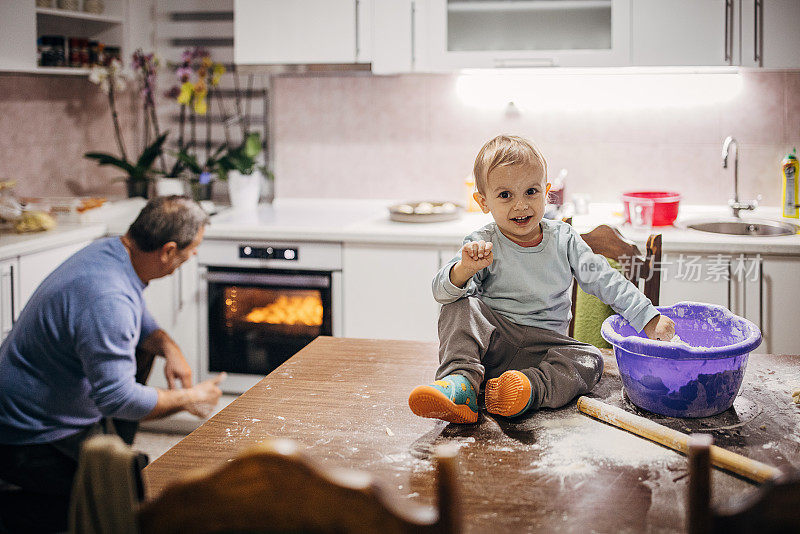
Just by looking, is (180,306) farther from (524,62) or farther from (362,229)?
(524,62)

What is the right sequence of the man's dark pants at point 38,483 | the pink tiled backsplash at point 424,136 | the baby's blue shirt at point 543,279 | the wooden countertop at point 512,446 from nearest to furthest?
the wooden countertop at point 512,446 < the baby's blue shirt at point 543,279 < the man's dark pants at point 38,483 < the pink tiled backsplash at point 424,136

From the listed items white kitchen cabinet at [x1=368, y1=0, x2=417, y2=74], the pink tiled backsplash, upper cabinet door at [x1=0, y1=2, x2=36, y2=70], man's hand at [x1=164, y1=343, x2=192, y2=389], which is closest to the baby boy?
man's hand at [x1=164, y1=343, x2=192, y2=389]

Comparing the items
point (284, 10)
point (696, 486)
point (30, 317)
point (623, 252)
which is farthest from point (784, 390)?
point (284, 10)

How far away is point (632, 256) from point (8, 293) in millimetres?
2145

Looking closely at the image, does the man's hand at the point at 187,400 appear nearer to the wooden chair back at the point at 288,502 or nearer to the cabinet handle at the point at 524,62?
the wooden chair back at the point at 288,502

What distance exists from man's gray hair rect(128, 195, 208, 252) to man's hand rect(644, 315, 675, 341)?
117 centimetres

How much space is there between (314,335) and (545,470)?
83.5 inches

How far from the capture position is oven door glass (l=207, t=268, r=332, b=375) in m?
3.17

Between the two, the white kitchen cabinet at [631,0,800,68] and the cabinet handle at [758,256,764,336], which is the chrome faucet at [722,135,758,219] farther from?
the cabinet handle at [758,256,764,336]

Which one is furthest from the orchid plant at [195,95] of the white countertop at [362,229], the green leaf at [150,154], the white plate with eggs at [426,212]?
the white plate with eggs at [426,212]

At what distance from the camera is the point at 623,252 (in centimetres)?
200

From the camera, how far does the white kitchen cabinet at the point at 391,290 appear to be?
3.08 m

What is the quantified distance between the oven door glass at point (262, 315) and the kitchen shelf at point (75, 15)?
134cm

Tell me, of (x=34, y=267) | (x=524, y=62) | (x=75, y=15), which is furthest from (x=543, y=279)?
(x=75, y=15)
